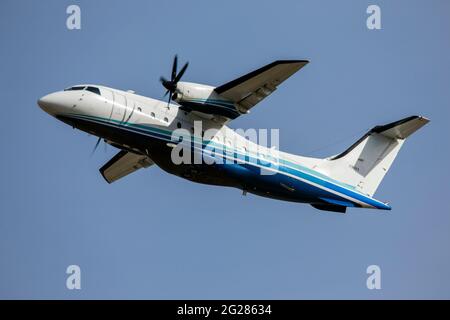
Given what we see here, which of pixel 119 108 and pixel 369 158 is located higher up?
pixel 119 108

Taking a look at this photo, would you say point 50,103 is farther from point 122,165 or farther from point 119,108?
point 122,165

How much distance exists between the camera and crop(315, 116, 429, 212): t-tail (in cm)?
2009

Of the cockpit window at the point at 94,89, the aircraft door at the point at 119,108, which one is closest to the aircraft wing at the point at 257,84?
the aircraft door at the point at 119,108

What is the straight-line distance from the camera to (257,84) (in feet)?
59.6

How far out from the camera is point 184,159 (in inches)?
717

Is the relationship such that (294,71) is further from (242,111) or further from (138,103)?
(138,103)

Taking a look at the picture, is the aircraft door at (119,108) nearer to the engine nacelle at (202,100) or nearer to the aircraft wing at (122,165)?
the engine nacelle at (202,100)

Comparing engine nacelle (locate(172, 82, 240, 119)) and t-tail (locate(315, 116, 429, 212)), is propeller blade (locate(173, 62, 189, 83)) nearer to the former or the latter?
engine nacelle (locate(172, 82, 240, 119))

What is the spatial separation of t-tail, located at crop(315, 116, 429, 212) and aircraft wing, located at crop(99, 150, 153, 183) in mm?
5587

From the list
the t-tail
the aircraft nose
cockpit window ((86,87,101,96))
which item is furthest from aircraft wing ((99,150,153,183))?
the t-tail

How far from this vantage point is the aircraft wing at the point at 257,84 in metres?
17.5

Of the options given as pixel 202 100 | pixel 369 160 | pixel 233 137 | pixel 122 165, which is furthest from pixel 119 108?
pixel 369 160

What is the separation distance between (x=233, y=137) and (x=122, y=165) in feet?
14.5

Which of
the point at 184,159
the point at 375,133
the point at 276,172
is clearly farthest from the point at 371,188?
the point at 184,159
